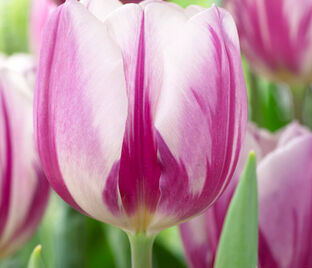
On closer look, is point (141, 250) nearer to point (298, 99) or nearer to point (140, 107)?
point (140, 107)

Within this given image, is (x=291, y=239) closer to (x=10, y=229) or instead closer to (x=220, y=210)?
(x=220, y=210)

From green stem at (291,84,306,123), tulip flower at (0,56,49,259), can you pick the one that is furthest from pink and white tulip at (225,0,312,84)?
tulip flower at (0,56,49,259)

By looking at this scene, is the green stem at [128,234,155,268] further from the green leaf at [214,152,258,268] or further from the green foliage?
the green foliage

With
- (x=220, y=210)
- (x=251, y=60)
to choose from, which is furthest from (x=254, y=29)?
(x=220, y=210)

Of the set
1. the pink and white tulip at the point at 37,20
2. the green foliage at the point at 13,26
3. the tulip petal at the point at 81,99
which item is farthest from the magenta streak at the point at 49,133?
the green foliage at the point at 13,26

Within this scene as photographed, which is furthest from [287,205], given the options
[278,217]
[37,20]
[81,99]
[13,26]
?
[13,26]
